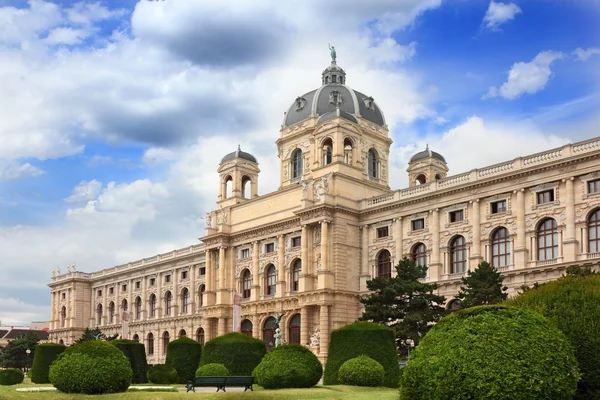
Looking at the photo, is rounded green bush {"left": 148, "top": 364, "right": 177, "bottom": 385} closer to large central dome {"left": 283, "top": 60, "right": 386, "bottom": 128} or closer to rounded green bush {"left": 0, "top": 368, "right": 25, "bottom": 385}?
rounded green bush {"left": 0, "top": 368, "right": 25, "bottom": 385}

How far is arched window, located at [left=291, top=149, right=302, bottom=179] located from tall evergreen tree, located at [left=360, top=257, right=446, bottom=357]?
28.5 metres

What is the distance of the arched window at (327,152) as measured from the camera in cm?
6775

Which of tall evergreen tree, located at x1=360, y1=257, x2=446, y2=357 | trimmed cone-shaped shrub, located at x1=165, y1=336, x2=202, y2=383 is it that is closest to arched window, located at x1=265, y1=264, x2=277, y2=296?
tall evergreen tree, located at x1=360, y1=257, x2=446, y2=357

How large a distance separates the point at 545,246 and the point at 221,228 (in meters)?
34.1

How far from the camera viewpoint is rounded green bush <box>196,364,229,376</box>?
122 feet

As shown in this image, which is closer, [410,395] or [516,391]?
[516,391]

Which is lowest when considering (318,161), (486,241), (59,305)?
(59,305)

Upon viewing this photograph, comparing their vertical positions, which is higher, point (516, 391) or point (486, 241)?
point (486, 241)

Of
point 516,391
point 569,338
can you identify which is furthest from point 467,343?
point 569,338

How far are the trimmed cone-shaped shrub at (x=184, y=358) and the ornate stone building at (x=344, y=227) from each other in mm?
14667

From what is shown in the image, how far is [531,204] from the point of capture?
49969 millimetres

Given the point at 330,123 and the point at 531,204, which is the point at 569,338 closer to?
the point at 531,204

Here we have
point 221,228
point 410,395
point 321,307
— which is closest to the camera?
point 410,395

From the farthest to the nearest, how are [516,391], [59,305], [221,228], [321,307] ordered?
1. [59,305]
2. [221,228]
3. [321,307]
4. [516,391]
